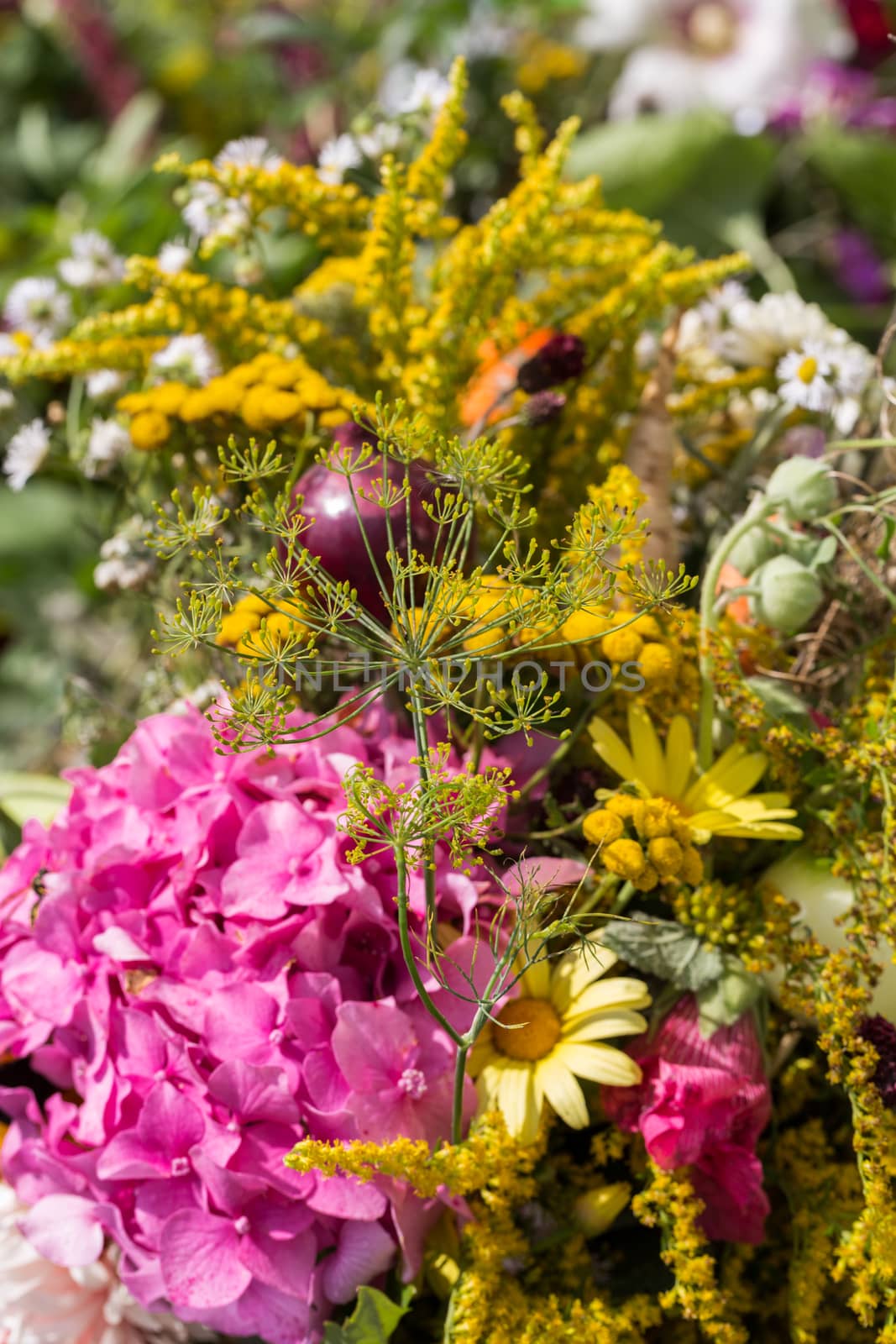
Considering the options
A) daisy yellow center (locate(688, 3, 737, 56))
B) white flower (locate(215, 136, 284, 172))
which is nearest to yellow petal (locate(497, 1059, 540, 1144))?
white flower (locate(215, 136, 284, 172))

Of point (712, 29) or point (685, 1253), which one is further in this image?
point (712, 29)

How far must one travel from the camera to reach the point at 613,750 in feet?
1.82

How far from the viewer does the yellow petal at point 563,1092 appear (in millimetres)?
501

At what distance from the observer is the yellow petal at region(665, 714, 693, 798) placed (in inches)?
22.3

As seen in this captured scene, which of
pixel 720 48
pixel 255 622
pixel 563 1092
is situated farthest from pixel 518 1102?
pixel 720 48

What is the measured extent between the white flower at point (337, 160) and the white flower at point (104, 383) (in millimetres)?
176

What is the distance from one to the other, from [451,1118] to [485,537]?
0.30 meters

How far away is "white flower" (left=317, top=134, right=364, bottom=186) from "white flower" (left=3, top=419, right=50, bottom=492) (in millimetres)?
233

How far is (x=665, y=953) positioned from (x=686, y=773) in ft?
0.28

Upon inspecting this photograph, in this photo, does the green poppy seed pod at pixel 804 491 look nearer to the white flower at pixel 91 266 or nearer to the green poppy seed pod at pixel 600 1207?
the green poppy seed pod at pixel 600 1207

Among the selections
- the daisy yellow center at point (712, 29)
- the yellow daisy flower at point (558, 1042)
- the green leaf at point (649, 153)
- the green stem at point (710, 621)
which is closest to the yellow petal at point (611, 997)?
the yellow daisy flower at point (558, 1042)

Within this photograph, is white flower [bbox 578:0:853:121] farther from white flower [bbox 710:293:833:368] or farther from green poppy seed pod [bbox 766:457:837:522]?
green poppy seed pod [bbox 766:457:837:522]

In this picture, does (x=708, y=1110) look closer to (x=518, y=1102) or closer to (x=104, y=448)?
(x=518, y=1102)

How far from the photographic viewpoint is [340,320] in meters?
0.74
